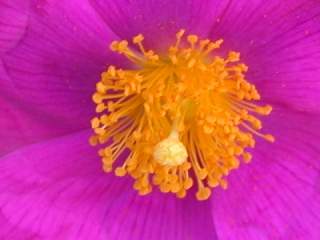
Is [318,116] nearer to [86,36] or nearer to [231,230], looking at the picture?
[231,230]

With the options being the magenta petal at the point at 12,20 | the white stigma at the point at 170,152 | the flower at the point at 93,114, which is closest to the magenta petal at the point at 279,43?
the flower at the point at 93,114

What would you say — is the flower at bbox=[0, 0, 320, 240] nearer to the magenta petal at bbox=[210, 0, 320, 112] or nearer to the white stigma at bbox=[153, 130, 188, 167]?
the magenta petal at bbox=[210, 0, 320, 112]

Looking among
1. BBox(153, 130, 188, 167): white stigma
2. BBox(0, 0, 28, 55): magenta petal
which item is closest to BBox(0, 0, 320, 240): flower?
BBox(0, 0, 28, 55): magenta petal

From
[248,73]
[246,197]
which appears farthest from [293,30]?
[246,197]

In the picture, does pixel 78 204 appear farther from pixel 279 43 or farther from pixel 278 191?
pixel 279 43

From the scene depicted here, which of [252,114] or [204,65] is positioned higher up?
[204,65]

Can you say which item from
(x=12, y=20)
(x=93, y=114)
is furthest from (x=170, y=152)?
(x=12, y=20)
